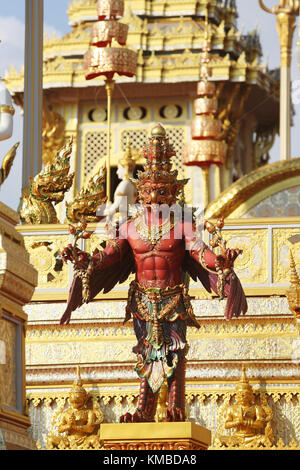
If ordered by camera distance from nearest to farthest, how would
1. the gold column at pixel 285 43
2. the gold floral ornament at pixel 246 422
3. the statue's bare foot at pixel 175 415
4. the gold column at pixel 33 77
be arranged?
the statue's bare foot at pixel 175 415 < the gold floral ornament at pixel 246 422 < the gold column at pixel 33 77 < the gold column at pixel 285 43

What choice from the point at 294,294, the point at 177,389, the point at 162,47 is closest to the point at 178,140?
the point at 162,47

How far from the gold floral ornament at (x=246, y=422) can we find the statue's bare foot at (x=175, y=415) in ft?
7.07

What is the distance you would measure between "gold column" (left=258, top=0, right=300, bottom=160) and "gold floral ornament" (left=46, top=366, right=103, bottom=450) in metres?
9.90

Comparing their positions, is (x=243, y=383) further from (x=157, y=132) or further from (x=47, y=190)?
(x=47, y=190)

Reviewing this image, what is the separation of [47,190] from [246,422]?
3.11 metres

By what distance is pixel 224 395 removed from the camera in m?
11.8

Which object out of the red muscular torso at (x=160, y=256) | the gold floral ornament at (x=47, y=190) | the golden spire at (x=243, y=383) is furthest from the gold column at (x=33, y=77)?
the red muscular torso at (x=160, y=256)

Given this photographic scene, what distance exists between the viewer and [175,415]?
9.09 metres

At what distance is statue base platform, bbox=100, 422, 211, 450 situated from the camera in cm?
868

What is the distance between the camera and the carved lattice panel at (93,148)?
26.0 m

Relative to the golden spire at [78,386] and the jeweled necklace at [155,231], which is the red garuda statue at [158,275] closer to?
the jeweled necklace at [155,231]

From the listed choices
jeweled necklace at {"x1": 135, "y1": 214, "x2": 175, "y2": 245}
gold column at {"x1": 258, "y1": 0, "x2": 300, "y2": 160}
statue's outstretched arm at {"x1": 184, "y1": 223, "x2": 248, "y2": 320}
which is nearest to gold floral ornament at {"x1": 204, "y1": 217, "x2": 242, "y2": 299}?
statue's outstretched arm at {"x1": 184, "y1": 223, "x2": 248, "y2": 320}

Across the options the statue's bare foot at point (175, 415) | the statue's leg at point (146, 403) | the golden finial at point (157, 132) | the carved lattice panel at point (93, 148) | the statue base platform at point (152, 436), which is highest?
the carved lattice panel at point (93, 148)

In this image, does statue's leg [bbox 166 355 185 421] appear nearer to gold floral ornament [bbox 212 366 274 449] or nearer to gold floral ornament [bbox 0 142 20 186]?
gold floral ornament [bbox 212 366 274 449]
